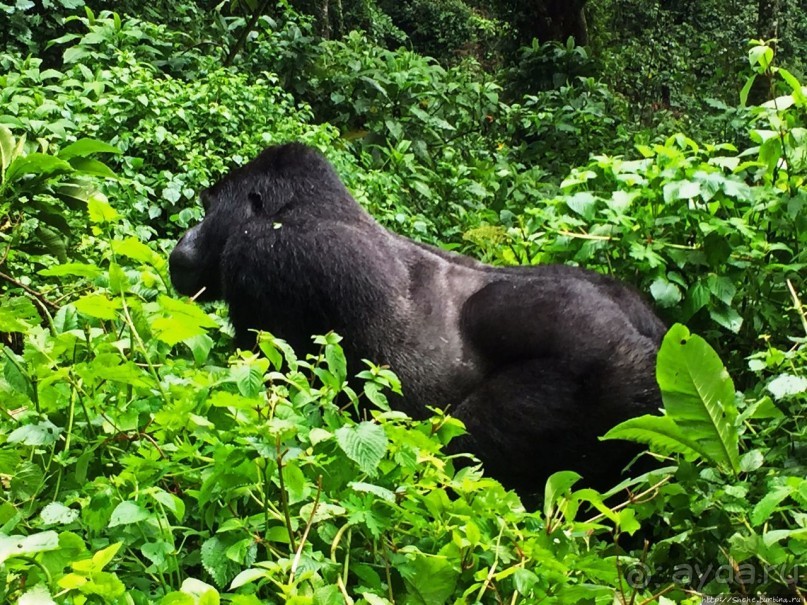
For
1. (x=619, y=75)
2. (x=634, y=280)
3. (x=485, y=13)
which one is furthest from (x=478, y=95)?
(x=485, y=13)

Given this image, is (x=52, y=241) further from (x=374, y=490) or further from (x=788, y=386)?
(x=788, y=386)

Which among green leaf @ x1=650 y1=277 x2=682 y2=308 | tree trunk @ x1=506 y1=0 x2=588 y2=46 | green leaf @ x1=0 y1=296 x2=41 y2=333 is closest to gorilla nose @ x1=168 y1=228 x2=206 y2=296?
green leaf @ x1=0 y1=296 x2=41 y2=333

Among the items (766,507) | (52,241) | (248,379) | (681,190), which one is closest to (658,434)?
(766,507)

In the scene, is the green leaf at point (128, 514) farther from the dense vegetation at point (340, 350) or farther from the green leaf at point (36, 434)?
the green leaf at point (36, 434)

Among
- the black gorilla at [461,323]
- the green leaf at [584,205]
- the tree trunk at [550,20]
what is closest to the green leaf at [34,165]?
the black gorilla at [461,323]

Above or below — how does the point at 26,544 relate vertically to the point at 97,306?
below

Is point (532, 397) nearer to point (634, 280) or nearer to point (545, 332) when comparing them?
point (545, 332)

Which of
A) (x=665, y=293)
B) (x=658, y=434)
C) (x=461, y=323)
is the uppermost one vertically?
(x=658, y=434)

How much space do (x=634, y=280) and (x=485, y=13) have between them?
42.1 feet

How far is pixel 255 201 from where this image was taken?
3104mm

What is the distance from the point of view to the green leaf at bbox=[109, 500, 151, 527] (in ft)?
3.77

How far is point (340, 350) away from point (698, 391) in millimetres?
740

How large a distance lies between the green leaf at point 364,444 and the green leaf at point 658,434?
2.08 feet

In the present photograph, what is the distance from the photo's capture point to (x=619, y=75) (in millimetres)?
9141
